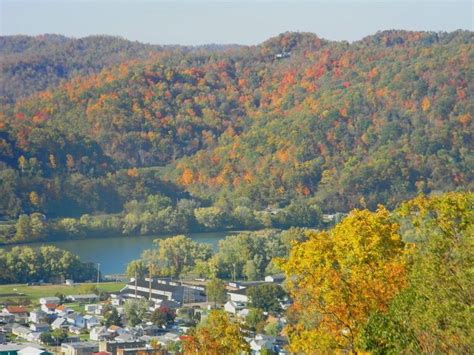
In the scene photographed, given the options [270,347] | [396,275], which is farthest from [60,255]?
[396,275]

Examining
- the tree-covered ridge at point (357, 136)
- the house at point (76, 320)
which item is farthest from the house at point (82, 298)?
the tree-covered ridge at point (357, 136)

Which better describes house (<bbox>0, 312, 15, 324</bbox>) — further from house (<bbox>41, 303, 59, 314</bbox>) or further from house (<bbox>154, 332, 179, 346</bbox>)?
house (<bbox>154, 332, 179, 346</bbox>)

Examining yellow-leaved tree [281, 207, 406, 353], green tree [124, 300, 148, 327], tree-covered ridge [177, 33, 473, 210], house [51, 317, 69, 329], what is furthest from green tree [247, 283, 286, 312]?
tree-covered ridge [177, 33, 473, 210]

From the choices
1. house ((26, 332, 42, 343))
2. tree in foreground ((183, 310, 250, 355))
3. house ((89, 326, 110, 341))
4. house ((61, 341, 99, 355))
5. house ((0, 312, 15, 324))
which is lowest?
house ((0, 312, 15, 324))

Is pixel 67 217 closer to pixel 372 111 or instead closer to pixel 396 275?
pixel 372 111

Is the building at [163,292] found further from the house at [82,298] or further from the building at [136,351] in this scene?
the building at [136,351]

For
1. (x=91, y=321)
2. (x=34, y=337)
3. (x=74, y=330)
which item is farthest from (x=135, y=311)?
(x=34, y=337)
